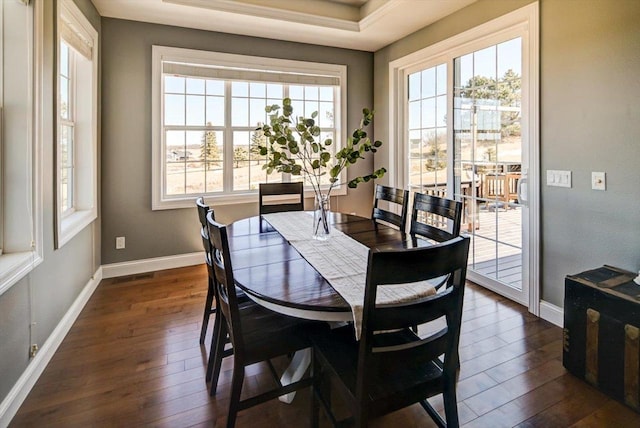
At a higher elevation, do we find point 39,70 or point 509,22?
point 509,22

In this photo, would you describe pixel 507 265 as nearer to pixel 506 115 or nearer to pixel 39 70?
pixel 506 115

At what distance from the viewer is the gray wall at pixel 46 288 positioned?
176cm

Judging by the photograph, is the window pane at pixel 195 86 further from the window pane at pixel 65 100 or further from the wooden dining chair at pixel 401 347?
the wooden dining chair at pixel 401 347

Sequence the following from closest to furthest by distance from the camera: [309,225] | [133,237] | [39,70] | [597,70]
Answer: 1. [39,70]
2. [597,70]
3. [309,225]
4. [133,237]

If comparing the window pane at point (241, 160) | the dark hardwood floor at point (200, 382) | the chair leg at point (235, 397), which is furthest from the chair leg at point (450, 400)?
the window pane at point (241, 160)

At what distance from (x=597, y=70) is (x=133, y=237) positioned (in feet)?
14.0

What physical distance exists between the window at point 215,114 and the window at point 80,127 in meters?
0.61

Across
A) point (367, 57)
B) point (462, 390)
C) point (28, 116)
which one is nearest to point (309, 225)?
point (462, 390)

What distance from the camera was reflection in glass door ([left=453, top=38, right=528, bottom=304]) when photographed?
2986 millimetres

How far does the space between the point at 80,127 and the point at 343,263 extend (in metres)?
2.89

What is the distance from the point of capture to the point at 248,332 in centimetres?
165

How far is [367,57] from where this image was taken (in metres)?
4.79

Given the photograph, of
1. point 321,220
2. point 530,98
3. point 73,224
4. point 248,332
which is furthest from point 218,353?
point 530,98

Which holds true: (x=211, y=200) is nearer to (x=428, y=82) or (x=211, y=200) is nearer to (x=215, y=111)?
(x=215, y=111)
